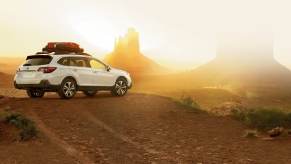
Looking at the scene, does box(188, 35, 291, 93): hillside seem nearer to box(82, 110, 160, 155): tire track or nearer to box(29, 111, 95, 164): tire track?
box(82, 110, 160, 155): tire track

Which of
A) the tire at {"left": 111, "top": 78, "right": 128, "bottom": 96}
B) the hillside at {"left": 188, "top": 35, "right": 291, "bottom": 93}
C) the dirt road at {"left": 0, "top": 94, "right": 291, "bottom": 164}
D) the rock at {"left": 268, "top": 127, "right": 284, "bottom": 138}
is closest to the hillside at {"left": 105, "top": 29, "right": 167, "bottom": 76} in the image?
the hillside at {"left": 188, "top": 35, "right": 291, "bottom": 93}

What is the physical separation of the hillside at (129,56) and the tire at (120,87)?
140037 millimetres

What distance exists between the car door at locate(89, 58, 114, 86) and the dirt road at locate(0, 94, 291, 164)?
1712 millimetres

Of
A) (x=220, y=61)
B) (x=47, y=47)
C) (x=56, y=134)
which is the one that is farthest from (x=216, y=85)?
(x=56, y=134)

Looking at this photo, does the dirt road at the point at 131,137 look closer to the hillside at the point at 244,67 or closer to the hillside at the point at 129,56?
the hillside at the point at 244,67

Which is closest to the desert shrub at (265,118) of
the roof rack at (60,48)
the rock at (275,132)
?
the rock at (275,132)

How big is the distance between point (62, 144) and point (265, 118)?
667 cm

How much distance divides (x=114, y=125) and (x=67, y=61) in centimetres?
531

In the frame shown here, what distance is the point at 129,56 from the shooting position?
165250mm

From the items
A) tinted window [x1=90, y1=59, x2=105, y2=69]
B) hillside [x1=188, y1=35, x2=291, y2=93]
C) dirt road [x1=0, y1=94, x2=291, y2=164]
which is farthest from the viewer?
hillside [x1=188, y1=35, x2=291, y2=93]

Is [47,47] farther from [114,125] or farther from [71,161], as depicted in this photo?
[71,161]

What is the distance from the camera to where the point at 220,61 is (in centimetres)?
11944

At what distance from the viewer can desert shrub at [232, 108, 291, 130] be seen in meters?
15.5

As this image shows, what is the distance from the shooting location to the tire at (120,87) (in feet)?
69.6
